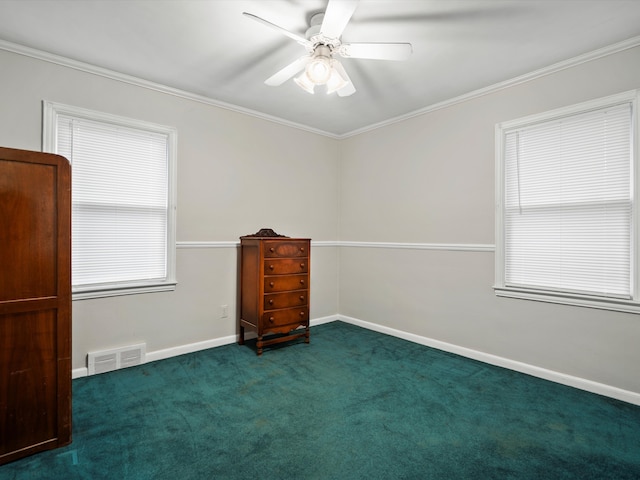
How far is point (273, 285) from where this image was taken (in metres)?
3.23

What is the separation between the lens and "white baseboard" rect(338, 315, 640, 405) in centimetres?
235

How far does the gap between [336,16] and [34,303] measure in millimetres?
2153

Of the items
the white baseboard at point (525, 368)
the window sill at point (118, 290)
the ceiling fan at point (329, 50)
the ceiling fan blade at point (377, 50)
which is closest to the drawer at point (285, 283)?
the window sill at point (118, 290)

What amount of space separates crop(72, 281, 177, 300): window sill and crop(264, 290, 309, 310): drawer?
34.8 inches

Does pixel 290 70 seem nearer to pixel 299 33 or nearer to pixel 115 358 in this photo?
pixel 299 33

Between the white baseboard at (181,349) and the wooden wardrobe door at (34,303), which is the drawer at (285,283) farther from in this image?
the wooden wardrobe door at (34,303)

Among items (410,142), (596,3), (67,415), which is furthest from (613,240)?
(67,415)

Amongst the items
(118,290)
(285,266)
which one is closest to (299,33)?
(285,266)

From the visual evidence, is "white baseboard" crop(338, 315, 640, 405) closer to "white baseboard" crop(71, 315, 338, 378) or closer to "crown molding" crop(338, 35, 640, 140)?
"white baseboard" crop(71, 315, 338, 378)

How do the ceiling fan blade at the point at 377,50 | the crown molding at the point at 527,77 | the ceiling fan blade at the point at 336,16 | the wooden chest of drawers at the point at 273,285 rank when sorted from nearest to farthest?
the ceiling fan blade at the point at 336,16, the ceiling fan blade at the point at 377,50, the crown molding at the point at 527,77, the wooden chest of drawers at the point at 273,285

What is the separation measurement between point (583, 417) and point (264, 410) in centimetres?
201

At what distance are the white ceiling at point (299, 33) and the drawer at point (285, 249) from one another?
1.43m

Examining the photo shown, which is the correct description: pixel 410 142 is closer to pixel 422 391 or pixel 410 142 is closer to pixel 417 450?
pixel 422 391

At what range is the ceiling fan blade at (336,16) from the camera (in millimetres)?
1634
